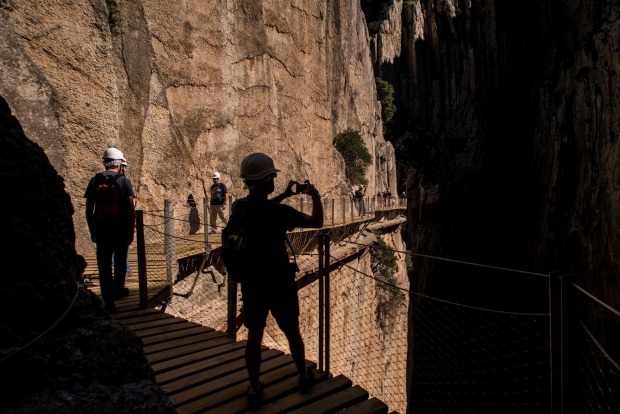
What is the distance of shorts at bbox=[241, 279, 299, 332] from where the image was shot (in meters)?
2.69

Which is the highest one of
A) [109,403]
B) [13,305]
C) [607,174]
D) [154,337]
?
[607,174]

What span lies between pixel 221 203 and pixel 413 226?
5708 mm

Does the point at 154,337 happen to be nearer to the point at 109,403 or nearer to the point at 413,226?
the point at 109,403

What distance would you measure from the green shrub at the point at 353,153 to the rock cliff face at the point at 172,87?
2848 millimetres

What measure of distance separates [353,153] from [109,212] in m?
27.5

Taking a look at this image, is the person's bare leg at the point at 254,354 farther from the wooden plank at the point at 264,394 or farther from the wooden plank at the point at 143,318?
the wooden plank at the point at 143,318

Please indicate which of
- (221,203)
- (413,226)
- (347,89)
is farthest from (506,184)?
(347,89)

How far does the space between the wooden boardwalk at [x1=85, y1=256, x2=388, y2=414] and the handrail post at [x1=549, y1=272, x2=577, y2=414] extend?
3.64 feet

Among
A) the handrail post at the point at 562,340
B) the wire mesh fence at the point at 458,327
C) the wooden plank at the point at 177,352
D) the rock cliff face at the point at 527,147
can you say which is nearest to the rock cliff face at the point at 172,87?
the wire mesh fence at the point at 458,327

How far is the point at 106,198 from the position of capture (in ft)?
13.6

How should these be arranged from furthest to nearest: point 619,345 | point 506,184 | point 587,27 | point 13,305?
point 506,184 < point 587,27 < point 619,345 < point 13,305

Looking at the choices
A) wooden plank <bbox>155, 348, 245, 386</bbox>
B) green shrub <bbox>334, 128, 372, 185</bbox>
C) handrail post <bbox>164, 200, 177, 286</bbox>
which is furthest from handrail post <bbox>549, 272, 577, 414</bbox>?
green shrub <bbox>334, 128, 372, 185</bbox>

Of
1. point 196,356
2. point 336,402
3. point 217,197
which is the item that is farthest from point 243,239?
point 217,197

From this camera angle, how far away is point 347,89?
31.5 metres
